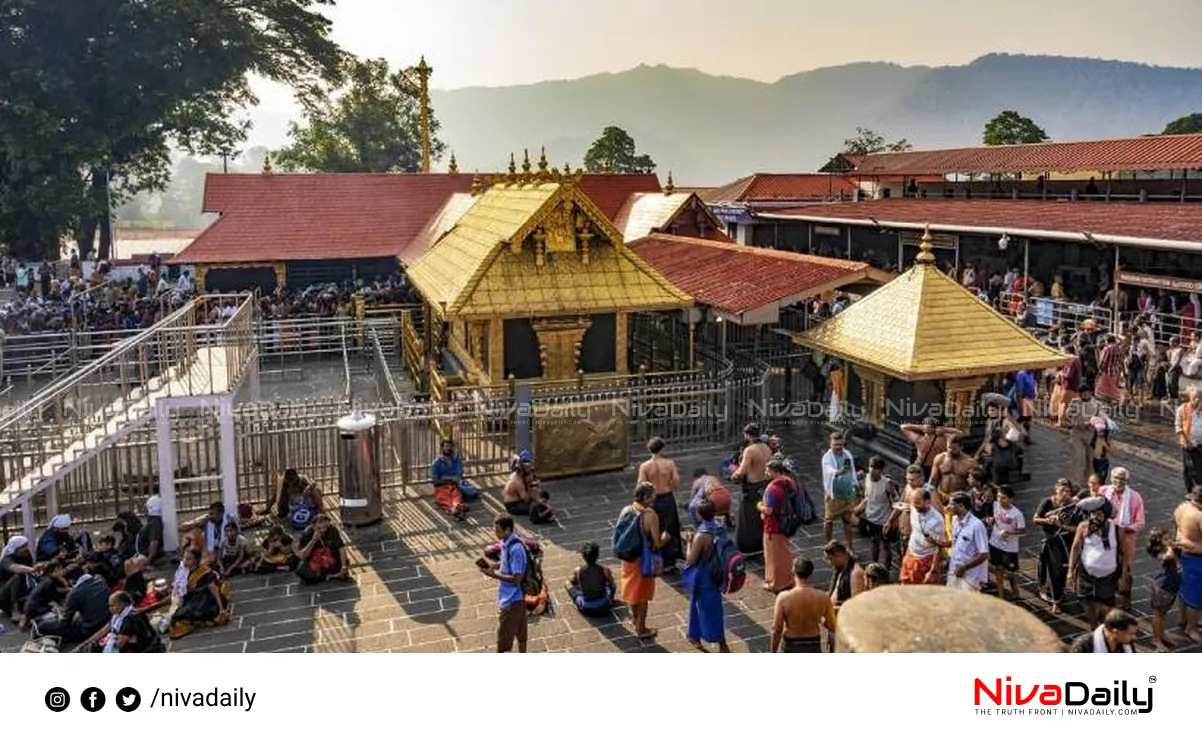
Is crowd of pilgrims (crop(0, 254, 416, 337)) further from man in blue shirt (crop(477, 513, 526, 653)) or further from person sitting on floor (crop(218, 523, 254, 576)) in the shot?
man in blue shirt (crop(477, 513, 526, 653))

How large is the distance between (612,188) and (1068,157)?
49.6 ft

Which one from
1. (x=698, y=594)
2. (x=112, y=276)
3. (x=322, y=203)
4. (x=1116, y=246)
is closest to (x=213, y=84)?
(x=112, y=276)

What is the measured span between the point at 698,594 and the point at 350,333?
59.1ft

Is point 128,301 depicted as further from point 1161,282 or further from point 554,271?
point 1161,282

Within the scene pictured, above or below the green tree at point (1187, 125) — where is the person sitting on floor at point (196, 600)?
below

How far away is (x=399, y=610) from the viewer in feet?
31.6

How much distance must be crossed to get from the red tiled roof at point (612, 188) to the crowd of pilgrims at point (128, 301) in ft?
26.4

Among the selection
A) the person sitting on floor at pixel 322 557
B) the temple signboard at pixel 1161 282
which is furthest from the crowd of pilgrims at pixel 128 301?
the temple signboard at pixel 1161 282

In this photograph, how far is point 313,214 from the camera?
95.7 ft

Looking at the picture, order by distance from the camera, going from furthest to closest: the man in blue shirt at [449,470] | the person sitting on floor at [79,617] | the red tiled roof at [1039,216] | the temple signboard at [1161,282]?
the red tiled roof at [1039,216] → the temple signboard at [1161,282] → the man in blue shirt at [449,470] → the person sitting on floor at [79,617]

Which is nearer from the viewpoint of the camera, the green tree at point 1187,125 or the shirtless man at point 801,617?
the shirtless man at point 801,617

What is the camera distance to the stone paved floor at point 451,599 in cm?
892

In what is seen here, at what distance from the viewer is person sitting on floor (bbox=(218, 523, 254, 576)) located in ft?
34.3
